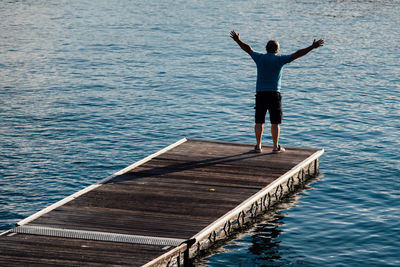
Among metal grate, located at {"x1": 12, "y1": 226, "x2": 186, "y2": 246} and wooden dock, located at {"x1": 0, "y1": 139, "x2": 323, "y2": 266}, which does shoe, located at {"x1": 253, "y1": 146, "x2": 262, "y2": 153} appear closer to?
wooden dock, located at {"x1": 0, "y1": 139, "x2": 323, "y2": 266}

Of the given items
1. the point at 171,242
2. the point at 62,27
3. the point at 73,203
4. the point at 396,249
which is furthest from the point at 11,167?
the point at 62,27

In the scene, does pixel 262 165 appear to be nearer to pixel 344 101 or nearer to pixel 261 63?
pixel 261 63

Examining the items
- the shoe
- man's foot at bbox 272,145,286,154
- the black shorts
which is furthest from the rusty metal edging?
the black shorts

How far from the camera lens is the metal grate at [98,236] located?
11.4m

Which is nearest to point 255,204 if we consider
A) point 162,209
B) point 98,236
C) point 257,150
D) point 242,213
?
point 242,213

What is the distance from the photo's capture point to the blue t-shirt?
14828 mm

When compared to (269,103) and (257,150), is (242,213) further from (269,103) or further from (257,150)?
(257,150)

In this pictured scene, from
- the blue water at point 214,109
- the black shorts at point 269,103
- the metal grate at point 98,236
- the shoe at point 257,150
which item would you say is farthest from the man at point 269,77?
the metal grate at point 98,236

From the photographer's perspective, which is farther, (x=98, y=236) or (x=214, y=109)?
(x=214, y=109)

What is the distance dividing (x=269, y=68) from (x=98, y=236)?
5.71 metres

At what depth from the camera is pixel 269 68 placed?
15.0m

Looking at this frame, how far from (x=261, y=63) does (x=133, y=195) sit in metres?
4.07

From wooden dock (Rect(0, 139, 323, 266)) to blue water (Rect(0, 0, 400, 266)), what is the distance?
68 centimetres

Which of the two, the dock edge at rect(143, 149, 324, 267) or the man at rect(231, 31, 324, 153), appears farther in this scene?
the man at rect(231, 31, 324, 153)
